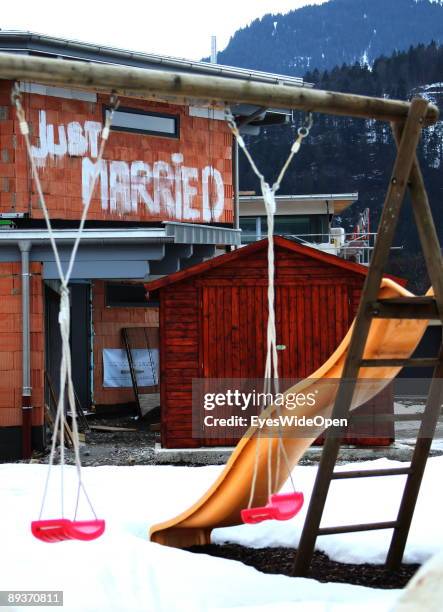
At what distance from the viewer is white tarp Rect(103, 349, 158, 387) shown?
19.6 metres

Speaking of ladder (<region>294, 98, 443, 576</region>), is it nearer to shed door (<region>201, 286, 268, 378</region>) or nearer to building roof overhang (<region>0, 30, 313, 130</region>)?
shed door (<region>201, 286, 268, 378</region>)

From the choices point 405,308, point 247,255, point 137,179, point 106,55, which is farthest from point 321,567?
point 106,55

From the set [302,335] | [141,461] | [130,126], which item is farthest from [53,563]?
[130,126]

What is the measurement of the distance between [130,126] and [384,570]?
12715 millimetres

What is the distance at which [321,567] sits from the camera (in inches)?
253

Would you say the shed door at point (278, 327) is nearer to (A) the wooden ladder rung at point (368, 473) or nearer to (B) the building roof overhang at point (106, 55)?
(B) the building roof overhang at point (106, 55)

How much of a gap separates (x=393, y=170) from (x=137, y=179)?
12441 mm

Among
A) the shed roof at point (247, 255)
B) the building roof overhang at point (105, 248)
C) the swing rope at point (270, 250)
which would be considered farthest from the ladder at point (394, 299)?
the building roof overhang at point (105, 248)

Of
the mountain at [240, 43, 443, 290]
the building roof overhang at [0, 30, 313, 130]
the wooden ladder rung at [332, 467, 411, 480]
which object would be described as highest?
the mountain at [240, 43, 443, 290]

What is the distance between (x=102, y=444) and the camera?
1533 cm

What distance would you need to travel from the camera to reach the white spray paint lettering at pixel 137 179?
16500 millimetres

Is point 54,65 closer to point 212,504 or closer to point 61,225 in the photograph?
point 212,504

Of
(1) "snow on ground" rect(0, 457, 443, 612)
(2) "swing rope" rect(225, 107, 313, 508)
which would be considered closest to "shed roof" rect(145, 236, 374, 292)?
(1) "snow on ground" rect(0, 457, 443, 612)

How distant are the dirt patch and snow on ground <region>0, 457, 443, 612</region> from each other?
0.12 m
